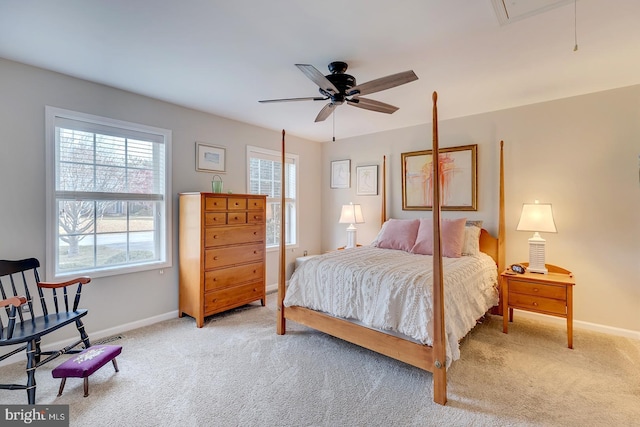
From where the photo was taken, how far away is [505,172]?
3.54 m

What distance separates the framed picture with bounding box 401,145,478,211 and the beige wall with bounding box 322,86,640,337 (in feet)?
0.37

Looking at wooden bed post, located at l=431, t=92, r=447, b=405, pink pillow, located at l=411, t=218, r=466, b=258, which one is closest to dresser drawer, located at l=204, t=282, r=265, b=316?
pink pillow, located at l=411, t=218, r=466, b=258

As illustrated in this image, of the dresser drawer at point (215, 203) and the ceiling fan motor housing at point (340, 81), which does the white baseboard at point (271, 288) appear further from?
the ceiling fan motor housing at point (340, 81)

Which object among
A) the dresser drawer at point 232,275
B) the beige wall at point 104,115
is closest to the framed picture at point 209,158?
the beige wall at point 104,115

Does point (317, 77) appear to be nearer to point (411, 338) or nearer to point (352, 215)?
point (411, 338)

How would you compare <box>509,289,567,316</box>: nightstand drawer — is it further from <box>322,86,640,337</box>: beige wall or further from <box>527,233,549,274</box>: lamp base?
<box>322,86,640,337</box>: beige wall

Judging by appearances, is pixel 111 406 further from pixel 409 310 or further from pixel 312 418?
pixel 409 310

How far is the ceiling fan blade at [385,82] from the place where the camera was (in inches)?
77.0

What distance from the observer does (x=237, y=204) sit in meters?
3.50

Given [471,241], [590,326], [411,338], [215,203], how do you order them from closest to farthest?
1. [411,338]
2. [590,326]
3. [215,203]
4. [471,241]

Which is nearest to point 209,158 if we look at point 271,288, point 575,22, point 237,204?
point 237,204

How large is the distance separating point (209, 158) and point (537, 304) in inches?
154

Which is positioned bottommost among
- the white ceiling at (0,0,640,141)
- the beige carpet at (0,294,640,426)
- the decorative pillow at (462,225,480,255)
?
the beige carpet at (0,294,640,426)

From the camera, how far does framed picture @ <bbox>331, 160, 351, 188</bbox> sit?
5.00m
